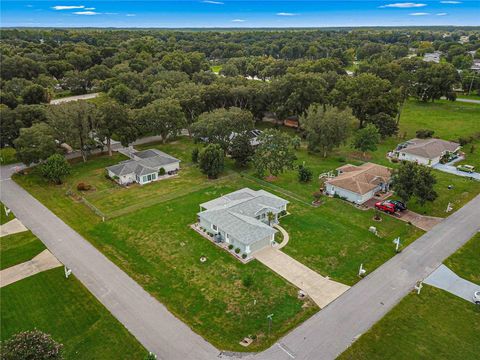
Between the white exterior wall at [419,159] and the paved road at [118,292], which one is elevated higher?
the white exterior wall at [419,159]

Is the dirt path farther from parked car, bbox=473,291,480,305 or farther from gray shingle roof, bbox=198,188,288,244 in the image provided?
parked car, bbox=473,291,480,305

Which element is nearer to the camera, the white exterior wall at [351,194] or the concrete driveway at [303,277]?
the concrete driveway at [303,277]

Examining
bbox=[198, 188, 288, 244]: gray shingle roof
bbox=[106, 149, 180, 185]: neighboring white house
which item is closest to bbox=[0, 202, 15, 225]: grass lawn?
bbox=[106, 149, 180, 185]: neighboring white house

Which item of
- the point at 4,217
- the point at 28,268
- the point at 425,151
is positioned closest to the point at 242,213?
the point at 28,268

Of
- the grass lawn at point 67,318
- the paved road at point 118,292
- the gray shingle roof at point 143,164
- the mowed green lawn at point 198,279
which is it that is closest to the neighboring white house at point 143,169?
the gray shingle roof at point 143,164

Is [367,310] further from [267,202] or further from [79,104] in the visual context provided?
[79,104]

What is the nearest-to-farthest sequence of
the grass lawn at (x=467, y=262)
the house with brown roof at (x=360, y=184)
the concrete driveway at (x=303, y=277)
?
the concrete driveway at (x=303, y=277)
the grass lawn at (x=467, y=262)
the house with brown roof at (x=360, y=184)

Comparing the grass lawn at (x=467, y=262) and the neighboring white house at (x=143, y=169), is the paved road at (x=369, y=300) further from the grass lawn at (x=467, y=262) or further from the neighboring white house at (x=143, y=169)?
the neighboring white house at (x=143, y=169)

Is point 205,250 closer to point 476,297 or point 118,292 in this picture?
point 118,292
